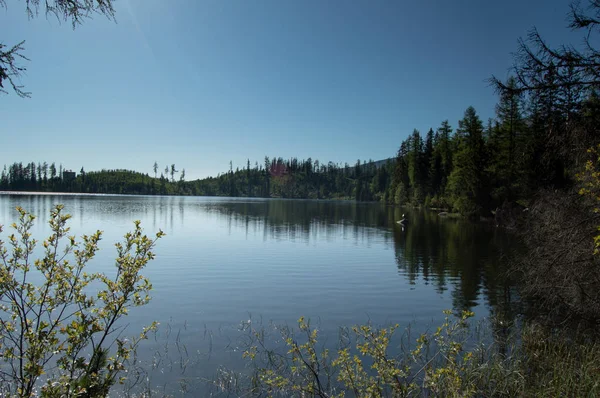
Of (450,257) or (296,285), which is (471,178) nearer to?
(450,257)

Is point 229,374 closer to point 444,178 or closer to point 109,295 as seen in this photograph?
point 109,295

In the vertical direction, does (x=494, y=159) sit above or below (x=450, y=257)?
above

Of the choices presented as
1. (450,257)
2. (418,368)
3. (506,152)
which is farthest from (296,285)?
(506,152)

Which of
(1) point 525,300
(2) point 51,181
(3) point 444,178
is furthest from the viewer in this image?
(2) point 51,181

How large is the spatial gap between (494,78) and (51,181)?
201171mm

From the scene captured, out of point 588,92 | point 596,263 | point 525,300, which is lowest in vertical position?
point 525,300

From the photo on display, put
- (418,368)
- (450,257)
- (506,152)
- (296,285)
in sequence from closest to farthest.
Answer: (418,368), (296,285), (450,257), (506,152)

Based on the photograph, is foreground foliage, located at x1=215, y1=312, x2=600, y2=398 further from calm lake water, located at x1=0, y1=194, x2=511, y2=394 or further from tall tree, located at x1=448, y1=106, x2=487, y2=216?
tall tree, located at x1=448, y1=106, x2=487, y2=216

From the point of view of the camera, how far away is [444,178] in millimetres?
69500

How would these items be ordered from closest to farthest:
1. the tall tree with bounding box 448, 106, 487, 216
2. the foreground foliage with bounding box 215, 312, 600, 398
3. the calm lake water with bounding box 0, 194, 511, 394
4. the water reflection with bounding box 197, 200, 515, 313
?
the foreground foliage with bounding box 215, 312, 600, 398, the calm lake water with bounding box 0, 194, 511, 394, the water reflection with bounding box 197, 200, 515, 313, the tall tree with bounding box 448, 106, 487, 216

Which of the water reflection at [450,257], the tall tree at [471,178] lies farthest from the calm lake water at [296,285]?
the tall tree at [471,178]

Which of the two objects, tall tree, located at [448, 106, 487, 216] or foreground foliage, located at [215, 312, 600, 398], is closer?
foreground foliage, located at [215, 312, 600, 398]

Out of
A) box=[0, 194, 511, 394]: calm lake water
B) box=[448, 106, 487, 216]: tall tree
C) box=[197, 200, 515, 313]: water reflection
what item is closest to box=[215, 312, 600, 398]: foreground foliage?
box=[0, 194, 511, 394]: calm lake water

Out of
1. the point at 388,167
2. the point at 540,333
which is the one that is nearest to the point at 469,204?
the point at 540,333
